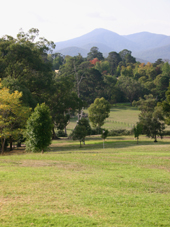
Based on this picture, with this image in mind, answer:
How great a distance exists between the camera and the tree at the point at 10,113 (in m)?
26.9

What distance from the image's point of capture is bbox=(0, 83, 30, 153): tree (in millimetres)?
26938

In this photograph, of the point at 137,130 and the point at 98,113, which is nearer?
the point at 137,130

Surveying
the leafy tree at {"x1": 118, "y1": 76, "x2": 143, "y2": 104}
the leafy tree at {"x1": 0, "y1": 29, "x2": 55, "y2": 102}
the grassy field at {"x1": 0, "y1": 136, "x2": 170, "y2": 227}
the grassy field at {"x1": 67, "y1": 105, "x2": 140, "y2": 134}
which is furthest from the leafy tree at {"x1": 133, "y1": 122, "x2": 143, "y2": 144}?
the leafy tree at {"x1": 118, "y1": 76, "x2": 143, "y2": 104}

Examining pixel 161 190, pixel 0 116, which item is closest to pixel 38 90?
pixel 0 116

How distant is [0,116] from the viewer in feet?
87.2

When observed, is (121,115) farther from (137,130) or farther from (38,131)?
(38,131)

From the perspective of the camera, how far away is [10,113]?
29078 mm

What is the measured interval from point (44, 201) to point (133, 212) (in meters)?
3.27

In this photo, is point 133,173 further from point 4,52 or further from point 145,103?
point 145,103

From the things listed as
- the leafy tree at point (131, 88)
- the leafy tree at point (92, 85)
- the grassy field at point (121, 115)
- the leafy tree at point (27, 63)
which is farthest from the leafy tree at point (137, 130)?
the leafy tree at point (131, 88)

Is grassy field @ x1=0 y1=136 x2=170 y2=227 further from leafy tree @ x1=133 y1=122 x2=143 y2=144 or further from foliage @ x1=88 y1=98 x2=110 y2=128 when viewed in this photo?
foliage @ x1=88 y1=98 x2=110 y2=128

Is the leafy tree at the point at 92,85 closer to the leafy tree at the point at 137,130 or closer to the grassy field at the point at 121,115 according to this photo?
the grassy field at the point at 121,115

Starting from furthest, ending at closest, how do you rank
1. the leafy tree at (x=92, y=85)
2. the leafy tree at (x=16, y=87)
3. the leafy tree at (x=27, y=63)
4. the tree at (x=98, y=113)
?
the leafy tree at (x=92, y=85)
the tree at (x=98, y=113)
the leafy tree at (x=27, y=63)
the leafy tree at (x=16, y=87)

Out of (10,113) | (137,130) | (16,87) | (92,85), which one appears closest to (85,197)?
(10,113)
